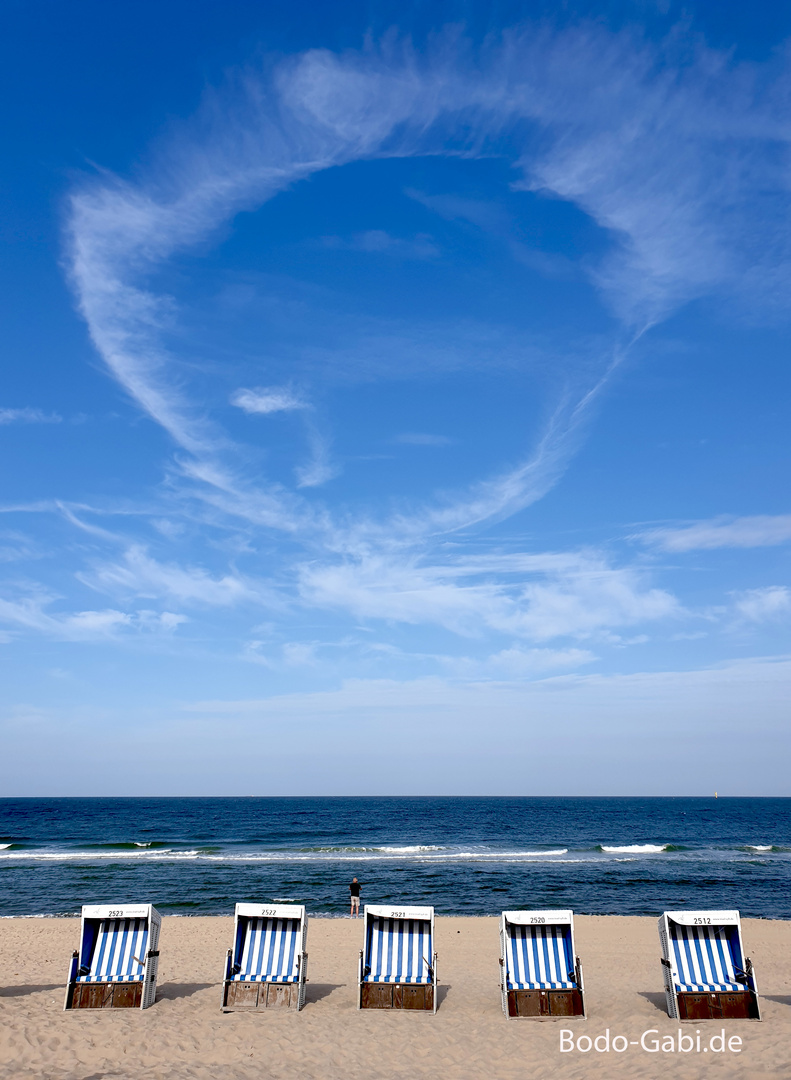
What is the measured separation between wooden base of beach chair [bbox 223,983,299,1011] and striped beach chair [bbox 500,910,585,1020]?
10.8 feet

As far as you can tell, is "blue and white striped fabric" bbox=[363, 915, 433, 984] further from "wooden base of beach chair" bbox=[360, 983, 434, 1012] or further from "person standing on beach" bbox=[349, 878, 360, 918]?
"person standing on beach" bbox=[349, 878, 360, 918]

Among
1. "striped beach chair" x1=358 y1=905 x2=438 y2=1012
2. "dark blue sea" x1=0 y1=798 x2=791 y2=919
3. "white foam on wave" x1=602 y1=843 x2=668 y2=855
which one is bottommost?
"white foam on wave" x1=602 y1=843 x2=668 y2=855

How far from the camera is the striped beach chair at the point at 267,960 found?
11.4 metres

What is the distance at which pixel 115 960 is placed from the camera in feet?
37.6

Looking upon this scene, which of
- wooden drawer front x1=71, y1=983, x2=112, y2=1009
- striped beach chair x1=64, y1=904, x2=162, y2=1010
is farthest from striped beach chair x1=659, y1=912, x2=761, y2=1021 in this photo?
wooden drawer front x1=71, y1=983, x2=112, y2=1009

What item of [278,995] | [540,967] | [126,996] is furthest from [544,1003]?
[126,996]

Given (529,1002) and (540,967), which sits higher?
(540,967)

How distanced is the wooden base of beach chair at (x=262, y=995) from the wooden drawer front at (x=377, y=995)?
1063 mm

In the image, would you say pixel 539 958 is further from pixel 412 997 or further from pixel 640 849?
pixel 640 849

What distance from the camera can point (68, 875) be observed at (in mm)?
34531

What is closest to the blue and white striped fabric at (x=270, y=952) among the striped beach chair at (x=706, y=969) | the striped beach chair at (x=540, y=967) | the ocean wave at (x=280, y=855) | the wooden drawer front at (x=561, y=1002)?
the striped beach chair at (x=540, y=967)

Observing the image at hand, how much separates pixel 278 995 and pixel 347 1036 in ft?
5.25

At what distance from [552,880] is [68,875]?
22.5 m

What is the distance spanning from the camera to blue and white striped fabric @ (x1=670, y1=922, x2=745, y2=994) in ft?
35.8
